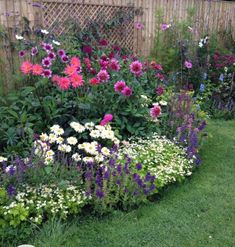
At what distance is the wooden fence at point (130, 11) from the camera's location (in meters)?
5.25

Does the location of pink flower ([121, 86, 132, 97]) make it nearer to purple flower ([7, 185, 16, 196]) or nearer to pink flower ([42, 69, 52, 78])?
pink flower ([42, 69, 52, 78])

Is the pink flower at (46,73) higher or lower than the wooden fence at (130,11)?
lower

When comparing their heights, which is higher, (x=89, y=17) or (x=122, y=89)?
(x=89, y=17)

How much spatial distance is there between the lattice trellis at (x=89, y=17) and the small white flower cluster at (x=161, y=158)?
270 cm

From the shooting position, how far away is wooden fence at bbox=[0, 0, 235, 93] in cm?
525

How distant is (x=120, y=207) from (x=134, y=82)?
1650 millimetres

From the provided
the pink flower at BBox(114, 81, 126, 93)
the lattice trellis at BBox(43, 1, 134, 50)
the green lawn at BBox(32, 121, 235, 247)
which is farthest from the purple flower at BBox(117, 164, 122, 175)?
the lattice trellis at BBox(43, 1, 134, 50)

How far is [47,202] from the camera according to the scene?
2965 mm

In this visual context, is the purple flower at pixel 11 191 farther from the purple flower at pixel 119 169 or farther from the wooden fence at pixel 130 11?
the wooden fence at pixel 130 11

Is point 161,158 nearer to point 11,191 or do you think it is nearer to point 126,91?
point 126,91

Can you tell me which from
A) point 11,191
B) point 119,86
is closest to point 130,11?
point 119,86

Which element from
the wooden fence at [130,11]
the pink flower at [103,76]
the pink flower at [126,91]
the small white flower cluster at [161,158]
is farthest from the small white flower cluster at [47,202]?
the wooden fence at [130,11]

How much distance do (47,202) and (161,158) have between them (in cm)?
138

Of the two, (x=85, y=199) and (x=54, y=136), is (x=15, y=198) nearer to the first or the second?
(x=85, y=199)
